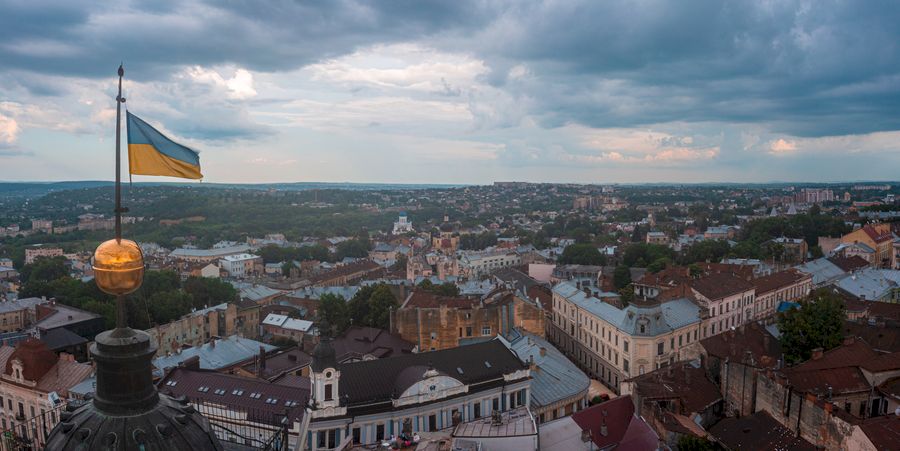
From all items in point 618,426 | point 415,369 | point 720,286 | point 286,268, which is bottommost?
point 286,268

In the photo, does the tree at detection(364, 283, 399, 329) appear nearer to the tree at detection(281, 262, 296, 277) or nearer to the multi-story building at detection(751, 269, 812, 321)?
the multi-story building at detection(751, 269, 812, 321)

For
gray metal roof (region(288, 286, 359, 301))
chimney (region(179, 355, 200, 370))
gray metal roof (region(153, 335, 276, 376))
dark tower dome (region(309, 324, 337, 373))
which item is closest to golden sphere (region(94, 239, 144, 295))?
dark tower dome (region(309, 324, 337, 373))

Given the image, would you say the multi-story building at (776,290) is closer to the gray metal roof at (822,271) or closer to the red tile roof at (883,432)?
the gray metal roof at (822,271)

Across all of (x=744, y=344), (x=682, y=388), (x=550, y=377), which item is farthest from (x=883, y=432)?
(x=744, y=344)

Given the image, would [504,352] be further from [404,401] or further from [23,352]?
[23,352]

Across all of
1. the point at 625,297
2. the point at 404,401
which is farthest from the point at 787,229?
the point at 404,401

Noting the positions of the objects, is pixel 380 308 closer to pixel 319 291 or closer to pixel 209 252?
pixel 319 291

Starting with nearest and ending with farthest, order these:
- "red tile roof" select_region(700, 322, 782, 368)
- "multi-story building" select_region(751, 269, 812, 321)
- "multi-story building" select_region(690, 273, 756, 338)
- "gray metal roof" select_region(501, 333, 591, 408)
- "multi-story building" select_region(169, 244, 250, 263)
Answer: "gray metal roof" select_region(501, 333, 591, 408) → "red tile roof" select_region(700, 322, 782, 368) → "multi-story building" select_region(690, 273, 756, 338) → "multi-story building" select_region(751, 269, 812, 321) → "multi-story building" select_region(169, 244, 250, 263)
